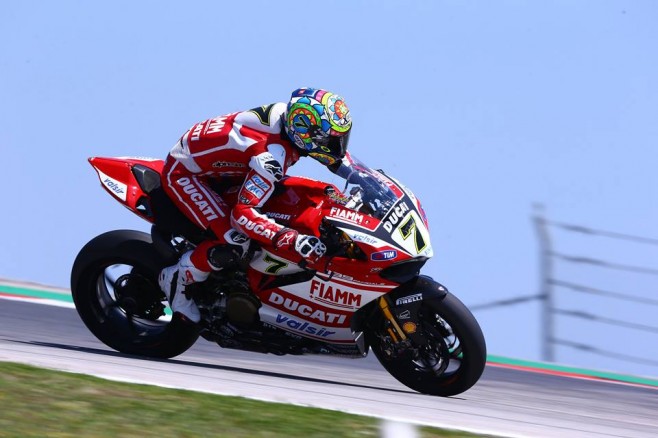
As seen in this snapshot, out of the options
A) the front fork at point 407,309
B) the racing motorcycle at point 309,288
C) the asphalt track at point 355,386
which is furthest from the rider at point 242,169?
the asphalt track at point 355,386

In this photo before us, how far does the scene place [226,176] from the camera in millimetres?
6816

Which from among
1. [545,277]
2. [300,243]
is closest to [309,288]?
[300,243]

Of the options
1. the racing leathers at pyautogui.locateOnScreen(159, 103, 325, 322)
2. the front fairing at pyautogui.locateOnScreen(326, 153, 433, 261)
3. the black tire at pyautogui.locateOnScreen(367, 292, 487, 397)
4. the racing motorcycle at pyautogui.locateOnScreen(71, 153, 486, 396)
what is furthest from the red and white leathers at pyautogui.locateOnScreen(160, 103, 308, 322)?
the black tire at pyautogui.locateOnScreen(367, 292, 487, 397)

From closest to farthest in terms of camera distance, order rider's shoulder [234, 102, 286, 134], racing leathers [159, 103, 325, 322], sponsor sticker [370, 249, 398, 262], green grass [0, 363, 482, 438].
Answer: green grass [0, 363, 482, 438]
sponsor sticker [370, 249, 398, 262]
racing leathers [159, 103, 325, 322]
rider's shoulder [234, 102, 286, 134]

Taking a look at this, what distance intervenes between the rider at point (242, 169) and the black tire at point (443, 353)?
0.69m

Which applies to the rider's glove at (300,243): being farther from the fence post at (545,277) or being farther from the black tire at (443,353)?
the fence post at (545,277)

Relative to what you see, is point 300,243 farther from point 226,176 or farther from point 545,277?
point 545,277

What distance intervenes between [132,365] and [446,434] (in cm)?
210

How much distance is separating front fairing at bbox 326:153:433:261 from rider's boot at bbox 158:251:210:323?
966 millimetres

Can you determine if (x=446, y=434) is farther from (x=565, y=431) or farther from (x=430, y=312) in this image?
(x=430, y=312)

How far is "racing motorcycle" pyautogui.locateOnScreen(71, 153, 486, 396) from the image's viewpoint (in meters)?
Result: 6.34

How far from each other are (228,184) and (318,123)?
865mm

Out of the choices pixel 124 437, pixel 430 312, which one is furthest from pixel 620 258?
pixel 124 437

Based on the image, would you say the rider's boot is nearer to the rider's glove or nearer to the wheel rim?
the wheel rim
